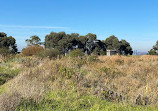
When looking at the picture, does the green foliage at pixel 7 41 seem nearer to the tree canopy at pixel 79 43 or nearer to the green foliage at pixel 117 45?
the tree canopy at pixel 79 43

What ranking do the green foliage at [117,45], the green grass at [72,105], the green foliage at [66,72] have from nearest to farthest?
the green grass at [72,105], the green foliage at [66,72], the green foliage at [117,45]

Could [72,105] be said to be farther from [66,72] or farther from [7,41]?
[7,41]

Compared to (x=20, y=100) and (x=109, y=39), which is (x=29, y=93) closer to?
(x=20, y=100)

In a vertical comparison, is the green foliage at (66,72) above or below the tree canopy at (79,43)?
below

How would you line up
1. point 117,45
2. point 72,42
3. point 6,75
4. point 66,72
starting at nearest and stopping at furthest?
point 66,72, point 6,75, point 72,42, point 117,45

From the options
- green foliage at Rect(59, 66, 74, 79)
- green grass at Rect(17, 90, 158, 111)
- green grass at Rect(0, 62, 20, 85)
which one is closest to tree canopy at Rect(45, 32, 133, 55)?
green grass at Rect(0, 62, 20, 85)

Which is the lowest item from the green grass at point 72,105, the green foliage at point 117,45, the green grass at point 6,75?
the green grass at point 72,105

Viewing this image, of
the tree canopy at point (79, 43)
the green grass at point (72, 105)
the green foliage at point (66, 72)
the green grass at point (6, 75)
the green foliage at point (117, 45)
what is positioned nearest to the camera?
the green grass at point (72, 105)

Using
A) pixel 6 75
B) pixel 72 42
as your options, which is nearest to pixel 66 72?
pixel 6 75

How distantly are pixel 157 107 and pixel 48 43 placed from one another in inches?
1353

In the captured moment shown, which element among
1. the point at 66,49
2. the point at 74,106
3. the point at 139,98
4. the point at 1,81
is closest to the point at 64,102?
the point at 74,106

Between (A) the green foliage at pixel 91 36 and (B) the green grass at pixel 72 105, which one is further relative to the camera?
(A) the green foliage at pixel 91 36

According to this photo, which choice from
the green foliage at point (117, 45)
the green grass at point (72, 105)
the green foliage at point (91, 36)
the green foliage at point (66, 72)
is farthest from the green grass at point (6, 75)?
the green foliage at point (117, 45)

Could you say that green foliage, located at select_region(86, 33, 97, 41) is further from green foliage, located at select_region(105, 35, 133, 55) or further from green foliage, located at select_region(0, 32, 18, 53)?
green foliage, located at select_region(0, 32, 18, 53)
